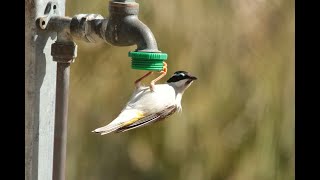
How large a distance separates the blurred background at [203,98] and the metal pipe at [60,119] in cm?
80

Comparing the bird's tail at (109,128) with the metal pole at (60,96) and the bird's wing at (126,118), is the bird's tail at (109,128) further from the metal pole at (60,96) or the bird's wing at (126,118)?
the metal pole at (60,96)

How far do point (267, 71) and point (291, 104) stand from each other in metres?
0.20

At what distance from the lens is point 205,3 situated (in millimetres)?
2621

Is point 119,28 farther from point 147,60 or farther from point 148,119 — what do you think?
point 148,119

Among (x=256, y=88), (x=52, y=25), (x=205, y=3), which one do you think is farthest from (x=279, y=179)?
(x=52, y=25)

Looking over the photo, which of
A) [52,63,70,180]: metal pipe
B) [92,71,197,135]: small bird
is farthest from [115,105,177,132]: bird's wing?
[52,63,70,180]: metal pipe

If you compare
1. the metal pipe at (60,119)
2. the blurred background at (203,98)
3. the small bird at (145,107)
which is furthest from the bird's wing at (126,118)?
the blurred background at (203,98)

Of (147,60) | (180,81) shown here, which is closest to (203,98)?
(180,81)

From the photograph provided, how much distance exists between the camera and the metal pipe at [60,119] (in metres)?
1.56

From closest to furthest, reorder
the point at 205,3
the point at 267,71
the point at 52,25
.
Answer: the point at 52,25 → the point at 205,3 → the point at 267,71

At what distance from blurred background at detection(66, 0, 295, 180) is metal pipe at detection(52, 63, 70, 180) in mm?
798

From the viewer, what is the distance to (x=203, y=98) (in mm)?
2682

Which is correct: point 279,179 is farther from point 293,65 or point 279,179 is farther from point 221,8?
point 221,8

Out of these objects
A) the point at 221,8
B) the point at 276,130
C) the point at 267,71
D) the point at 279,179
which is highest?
the point at 221,8
